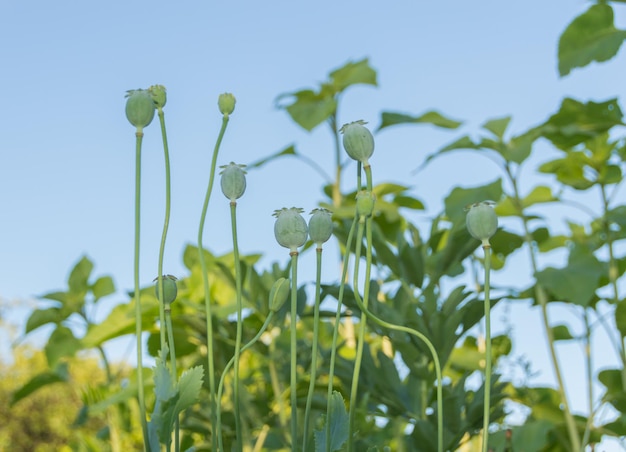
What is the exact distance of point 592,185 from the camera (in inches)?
64.9

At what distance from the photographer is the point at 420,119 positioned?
1582 mm

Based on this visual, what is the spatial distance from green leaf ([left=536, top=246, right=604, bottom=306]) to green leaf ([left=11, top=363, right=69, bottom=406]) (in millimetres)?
1134

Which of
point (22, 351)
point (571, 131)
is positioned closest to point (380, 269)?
point (571, 131)

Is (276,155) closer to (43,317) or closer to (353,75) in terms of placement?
(353,75)

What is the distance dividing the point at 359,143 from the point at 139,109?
0.17 meters

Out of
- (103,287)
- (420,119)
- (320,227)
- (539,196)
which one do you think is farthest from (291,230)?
(103,287)

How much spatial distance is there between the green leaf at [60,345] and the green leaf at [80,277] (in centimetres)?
10

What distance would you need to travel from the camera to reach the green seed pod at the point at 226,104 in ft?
1.99

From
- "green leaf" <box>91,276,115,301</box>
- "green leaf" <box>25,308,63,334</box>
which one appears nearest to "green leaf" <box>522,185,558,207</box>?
"green leaf" <box>91,276,115,301</box>

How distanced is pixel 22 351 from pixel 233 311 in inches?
380

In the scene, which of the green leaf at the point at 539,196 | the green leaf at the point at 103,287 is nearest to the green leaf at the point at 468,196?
the green leaf at the point at 539,196

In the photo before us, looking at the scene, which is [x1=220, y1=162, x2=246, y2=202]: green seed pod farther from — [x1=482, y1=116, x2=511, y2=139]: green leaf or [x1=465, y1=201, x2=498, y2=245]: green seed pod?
[x1=482, y1=116, x2=511, y2=139]: green leaf

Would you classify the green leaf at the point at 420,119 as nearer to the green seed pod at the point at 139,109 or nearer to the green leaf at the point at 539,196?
the green leaf at the point at 539,196

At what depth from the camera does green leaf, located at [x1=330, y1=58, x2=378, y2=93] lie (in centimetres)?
191
